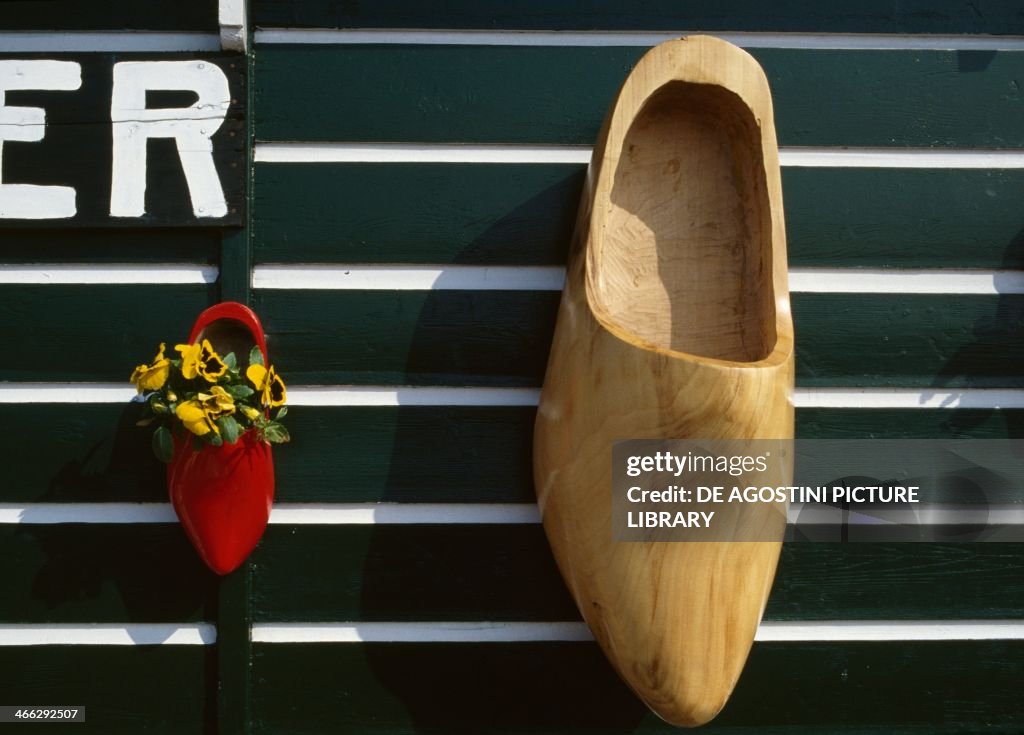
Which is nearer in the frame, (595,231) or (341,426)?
(595,231)

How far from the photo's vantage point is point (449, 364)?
4.48 ft

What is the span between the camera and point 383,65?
1383 millimetres

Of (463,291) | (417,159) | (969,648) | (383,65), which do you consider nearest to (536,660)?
(463,291)

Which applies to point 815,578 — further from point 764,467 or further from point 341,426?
point 341,426

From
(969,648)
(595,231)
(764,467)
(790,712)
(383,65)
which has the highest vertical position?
(383,65)

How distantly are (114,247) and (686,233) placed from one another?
99 cm

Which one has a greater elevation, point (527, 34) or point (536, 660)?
point (527, 34)

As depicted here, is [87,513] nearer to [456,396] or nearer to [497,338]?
[456,396]

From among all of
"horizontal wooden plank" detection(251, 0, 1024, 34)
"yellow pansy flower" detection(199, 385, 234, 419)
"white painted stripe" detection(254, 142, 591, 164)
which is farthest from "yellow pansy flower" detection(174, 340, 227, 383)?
"horizontal wooden plank" detection(251, 0, 1024, 34)

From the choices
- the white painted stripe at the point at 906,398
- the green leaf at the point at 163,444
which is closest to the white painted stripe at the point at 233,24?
the green leaf at the point at 163,444

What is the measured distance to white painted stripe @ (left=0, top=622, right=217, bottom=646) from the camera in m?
1.35

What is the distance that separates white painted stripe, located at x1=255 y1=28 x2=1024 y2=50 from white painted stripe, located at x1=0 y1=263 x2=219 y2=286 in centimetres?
43

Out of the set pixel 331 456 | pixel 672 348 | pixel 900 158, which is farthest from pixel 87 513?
pixel 900 158

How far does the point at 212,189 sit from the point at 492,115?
19.5 inches
